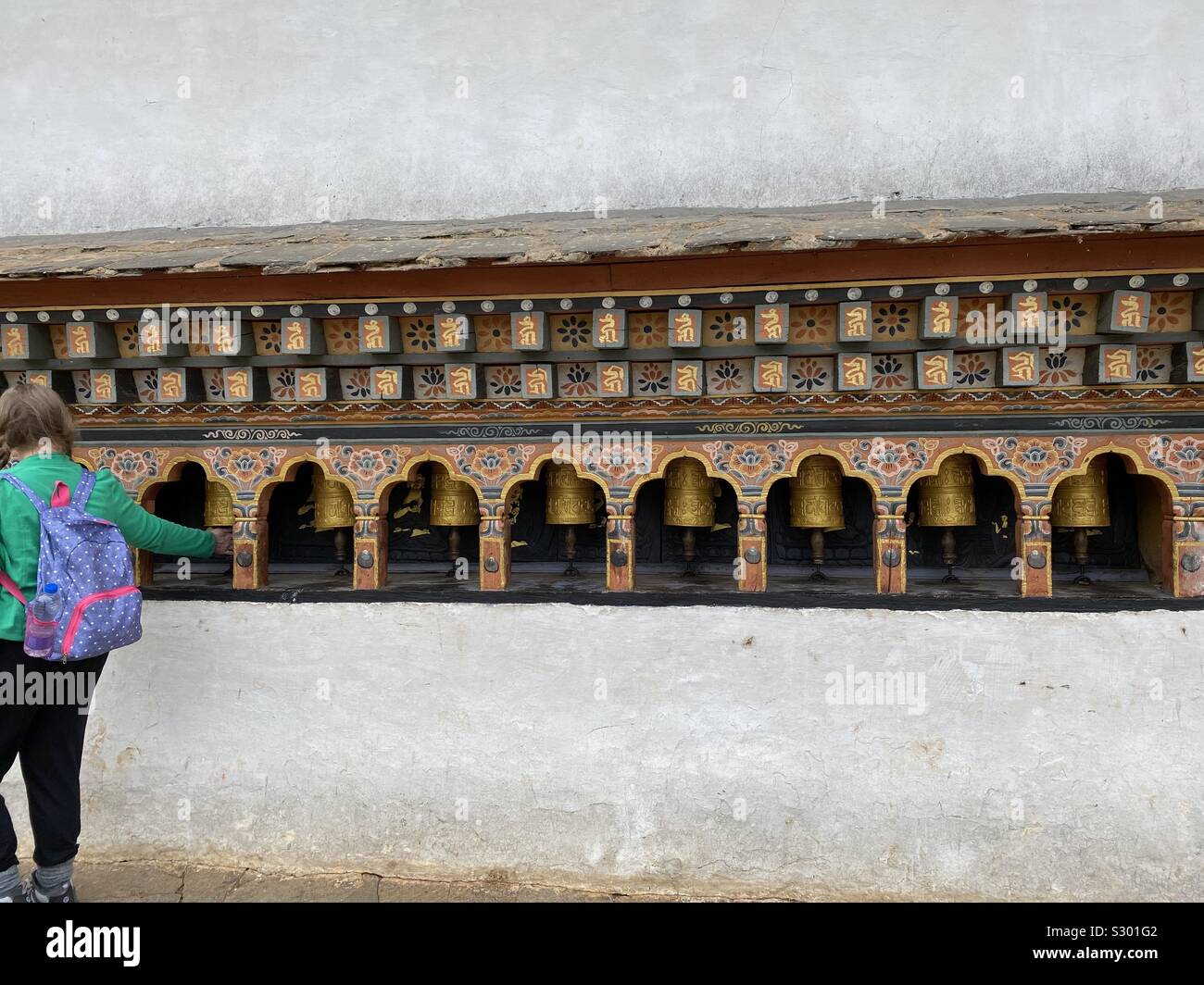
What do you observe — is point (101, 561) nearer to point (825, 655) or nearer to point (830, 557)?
point (825, 655)

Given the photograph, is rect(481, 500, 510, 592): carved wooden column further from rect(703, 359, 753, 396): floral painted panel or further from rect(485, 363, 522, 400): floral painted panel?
rect(703, 359, 753, 396): floral painted panel

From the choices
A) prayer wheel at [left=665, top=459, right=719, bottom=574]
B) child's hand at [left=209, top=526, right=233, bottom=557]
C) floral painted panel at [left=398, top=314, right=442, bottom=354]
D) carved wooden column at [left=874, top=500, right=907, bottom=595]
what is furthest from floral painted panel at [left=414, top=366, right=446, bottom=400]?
carved wooden column at [left=874, top=500, right=907, bottom=595]

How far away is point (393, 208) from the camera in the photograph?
4.05m

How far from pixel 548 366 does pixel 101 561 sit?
1.73m

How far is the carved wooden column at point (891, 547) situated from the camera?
3.12 metres

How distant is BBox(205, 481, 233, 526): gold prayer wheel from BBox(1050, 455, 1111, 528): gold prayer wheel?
3683 millimetres

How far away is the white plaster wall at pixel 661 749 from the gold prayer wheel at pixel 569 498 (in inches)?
18.3

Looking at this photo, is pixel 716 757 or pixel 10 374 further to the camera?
pixel 10 374

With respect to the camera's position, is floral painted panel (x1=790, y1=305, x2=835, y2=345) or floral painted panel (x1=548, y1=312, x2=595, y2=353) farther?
floral painted panel (x1=548, y1=312, x2=595, y2=353)

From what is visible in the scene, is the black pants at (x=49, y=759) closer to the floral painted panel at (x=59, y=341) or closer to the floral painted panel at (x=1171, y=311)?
the floral painted panel at (x=59, y=341)

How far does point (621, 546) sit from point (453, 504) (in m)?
0.85

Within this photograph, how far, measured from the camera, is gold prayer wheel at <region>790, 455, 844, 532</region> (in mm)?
3404

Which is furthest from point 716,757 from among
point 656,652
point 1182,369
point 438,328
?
point 1182,369

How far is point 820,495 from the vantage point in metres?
3.41
